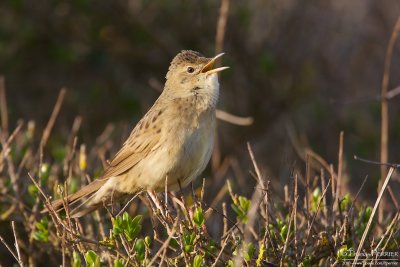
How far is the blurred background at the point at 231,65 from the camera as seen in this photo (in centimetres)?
884

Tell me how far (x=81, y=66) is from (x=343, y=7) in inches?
134

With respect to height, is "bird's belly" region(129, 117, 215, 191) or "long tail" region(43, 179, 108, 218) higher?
"bird's belly" region(129, 117, 215, 191)

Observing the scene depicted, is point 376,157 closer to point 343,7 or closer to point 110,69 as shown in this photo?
point 343,7

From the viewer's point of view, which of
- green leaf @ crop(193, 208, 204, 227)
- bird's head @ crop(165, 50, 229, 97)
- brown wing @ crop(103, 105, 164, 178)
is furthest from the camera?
bird's head @ crop(165, 50, 229, 97)

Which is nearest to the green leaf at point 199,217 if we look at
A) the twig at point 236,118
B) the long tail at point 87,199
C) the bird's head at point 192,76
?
the long tail at point 87,199

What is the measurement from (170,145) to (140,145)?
0.36 meters

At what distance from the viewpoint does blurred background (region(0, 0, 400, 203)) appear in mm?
8844

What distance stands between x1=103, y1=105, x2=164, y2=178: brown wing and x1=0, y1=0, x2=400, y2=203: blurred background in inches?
103

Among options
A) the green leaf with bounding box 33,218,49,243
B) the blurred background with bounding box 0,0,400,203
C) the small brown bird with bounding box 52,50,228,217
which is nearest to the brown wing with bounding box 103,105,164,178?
the small brown bird with bounding box 52,50,228,217

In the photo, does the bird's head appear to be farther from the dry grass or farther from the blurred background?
the blurred background

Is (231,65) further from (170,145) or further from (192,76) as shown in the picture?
(170,145)

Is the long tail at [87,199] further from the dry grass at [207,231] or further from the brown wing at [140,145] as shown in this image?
the brown wing at [140,145]

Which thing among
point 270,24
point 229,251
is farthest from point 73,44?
point 229,251

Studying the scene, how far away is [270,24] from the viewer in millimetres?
9031
